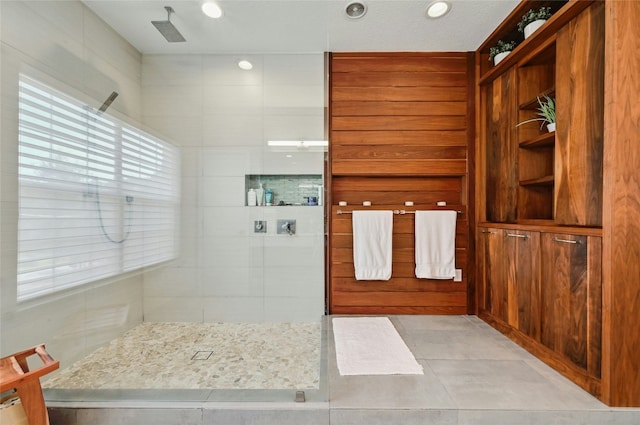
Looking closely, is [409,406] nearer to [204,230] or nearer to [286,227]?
[286,227]

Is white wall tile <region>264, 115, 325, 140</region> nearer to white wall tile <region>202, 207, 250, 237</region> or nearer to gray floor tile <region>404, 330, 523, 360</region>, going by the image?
white wall tile <region>202, 207, 250, 237</region>

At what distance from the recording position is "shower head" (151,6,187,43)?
5.57 feet

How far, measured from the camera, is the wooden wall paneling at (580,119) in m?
1.24

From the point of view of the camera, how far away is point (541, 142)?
1.74 metres

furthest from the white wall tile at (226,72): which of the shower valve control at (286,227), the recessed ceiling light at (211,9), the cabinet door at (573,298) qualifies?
the cabinet door at (573,298)

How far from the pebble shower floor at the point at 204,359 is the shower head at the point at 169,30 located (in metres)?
1.83

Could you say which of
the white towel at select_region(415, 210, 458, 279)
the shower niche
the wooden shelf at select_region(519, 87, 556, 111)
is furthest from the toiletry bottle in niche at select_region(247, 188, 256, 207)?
the wooden shelf at select_region(519, 87, 556, 111)

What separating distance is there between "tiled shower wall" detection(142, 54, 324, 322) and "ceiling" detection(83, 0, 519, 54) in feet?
0.33

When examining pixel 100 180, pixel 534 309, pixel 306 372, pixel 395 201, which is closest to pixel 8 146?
pixel 100 180

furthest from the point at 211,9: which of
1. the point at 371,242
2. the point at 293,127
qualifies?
the point at 371,242

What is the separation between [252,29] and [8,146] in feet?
4.74

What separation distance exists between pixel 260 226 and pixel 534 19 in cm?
207

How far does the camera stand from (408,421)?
1137 millimetres

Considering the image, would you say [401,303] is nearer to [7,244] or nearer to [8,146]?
[7,244]
